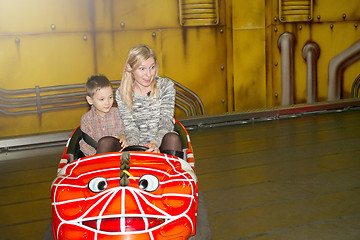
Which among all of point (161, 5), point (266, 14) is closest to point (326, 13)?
point (266, 14)

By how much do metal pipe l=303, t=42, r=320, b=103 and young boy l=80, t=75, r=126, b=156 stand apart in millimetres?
2024

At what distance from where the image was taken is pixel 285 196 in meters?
1.29

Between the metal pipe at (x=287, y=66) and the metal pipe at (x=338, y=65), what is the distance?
347 millimetres

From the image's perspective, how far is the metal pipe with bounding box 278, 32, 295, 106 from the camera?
287 centimetres

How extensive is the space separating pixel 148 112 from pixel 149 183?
490mm

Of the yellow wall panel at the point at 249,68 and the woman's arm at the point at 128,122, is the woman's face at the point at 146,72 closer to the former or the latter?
the woman's arm at the point at 128,122

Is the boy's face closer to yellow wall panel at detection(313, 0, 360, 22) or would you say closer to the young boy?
the young boy

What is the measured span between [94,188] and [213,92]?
6.54 ft

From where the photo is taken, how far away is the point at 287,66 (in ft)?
9.48

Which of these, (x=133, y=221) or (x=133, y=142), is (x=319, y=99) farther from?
(x=133, y=221)

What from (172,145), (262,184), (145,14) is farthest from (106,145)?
(145,14)

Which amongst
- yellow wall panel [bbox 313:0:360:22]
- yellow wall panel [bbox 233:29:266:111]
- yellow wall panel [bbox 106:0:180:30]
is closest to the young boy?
yellow wall panel [bbox 106:0:180:30]

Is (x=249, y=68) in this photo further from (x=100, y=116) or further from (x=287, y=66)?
(x=100, y=116)

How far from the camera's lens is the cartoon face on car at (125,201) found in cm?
77
